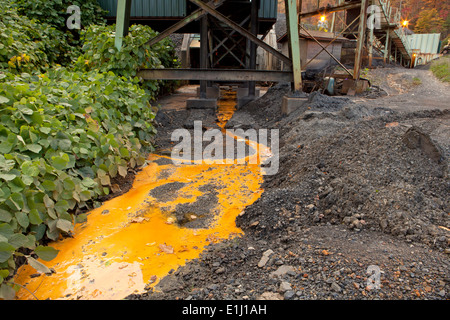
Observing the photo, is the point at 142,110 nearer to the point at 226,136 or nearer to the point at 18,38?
the point at 226,136

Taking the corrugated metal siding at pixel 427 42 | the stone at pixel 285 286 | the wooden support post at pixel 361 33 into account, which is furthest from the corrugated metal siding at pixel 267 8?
the corrugated metal siding at pixel 427 42

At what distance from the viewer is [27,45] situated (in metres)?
6.22

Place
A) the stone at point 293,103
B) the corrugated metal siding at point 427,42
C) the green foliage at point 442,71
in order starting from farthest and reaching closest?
1. the corrugated metal siding at point 427,42
2. the green foliage at point 442,71
3. the stone at point 293,103

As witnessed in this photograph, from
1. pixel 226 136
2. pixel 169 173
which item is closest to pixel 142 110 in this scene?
pixel 169 173

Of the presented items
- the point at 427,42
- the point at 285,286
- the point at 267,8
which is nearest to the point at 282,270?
the point at 285,286

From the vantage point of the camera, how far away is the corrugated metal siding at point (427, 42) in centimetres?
2580

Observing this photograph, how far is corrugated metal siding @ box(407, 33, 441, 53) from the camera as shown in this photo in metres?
25.8

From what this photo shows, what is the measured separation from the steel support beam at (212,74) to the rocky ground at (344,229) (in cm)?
233

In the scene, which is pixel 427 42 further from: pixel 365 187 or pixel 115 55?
pixel 365 187

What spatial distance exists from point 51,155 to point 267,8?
8.16 m

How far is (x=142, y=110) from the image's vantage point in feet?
17.7

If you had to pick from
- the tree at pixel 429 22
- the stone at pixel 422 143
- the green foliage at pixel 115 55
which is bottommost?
the stone at pixel 422 143

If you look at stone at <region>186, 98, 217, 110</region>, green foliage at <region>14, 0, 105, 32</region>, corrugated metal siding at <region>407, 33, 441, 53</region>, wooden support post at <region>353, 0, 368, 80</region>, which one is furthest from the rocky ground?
corrugated metal siding at <region>407, 33, 441, 53</region>

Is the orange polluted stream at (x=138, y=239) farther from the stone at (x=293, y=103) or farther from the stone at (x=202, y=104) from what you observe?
the stone at (x=202, y=104)
